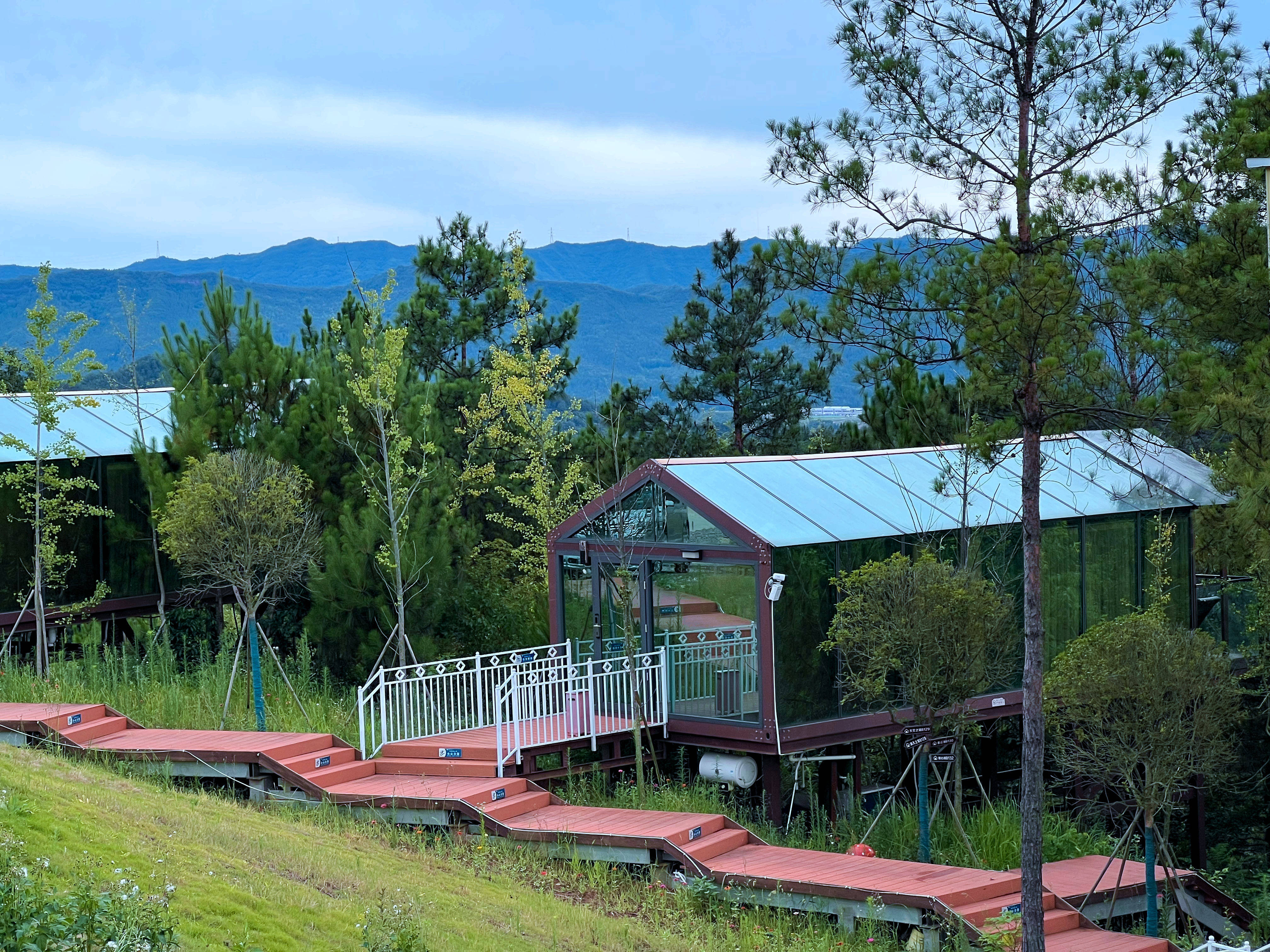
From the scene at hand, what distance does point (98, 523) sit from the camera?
1947cm

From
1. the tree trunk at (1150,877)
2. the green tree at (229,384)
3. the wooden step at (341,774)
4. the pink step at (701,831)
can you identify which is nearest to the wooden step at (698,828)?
the pink step at (701,831)

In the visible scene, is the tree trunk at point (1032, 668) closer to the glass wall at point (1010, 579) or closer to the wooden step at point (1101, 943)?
the wooden step at point (1101, 943)

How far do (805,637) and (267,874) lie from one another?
260 inches

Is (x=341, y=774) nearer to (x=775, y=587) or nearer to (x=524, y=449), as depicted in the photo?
(x=775, y=587)

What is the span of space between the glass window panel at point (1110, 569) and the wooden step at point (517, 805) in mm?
7281

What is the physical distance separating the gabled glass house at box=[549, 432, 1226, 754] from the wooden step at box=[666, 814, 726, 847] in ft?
5.20

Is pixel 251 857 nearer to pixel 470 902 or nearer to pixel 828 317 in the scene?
pixel 470 902

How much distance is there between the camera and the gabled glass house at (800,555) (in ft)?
46.4

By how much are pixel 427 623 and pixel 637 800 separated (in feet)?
17.9

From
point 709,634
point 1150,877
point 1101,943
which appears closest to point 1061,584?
point 709,634

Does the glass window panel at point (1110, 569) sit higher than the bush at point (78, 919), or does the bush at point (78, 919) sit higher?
the glass window panel at point (1110, 569)

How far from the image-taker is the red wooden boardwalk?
11000 mm

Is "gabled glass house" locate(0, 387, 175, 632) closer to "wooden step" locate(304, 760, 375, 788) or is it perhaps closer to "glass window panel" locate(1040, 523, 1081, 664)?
"wooden step" locate(304, 760, 375, 788)

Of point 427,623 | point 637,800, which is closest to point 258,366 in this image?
point 427,623
